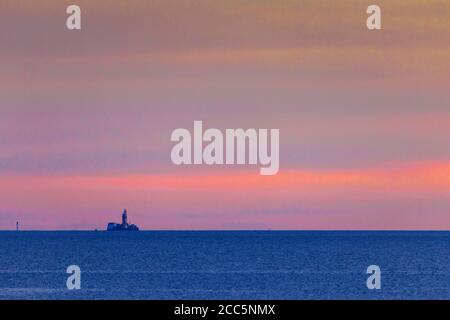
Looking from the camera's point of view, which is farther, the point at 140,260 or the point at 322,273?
the point at 140,260

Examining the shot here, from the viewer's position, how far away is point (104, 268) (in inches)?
6083

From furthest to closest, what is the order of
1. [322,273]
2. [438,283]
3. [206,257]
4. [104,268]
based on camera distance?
[206,257] → [104,268] → [322,273] → [438,283]

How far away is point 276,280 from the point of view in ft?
404

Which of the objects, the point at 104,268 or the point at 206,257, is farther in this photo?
the point at 206,257

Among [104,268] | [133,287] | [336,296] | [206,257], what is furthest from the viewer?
[206,257]

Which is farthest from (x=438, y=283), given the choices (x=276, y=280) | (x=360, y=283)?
(x=276, y=280)
